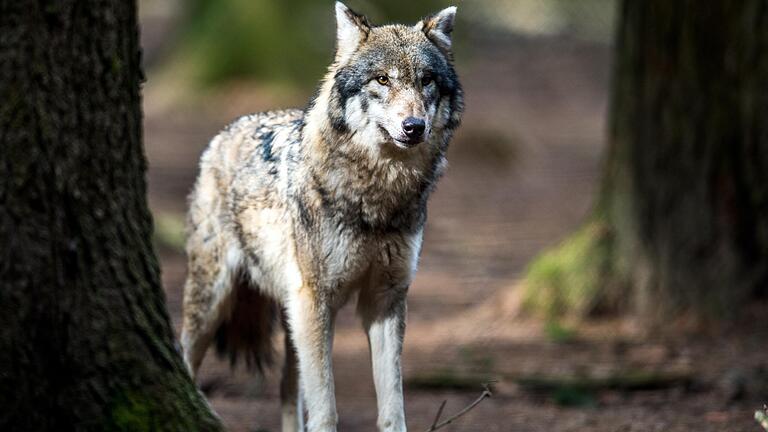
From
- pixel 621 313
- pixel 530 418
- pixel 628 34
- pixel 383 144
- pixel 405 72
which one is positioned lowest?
pixel 530 418

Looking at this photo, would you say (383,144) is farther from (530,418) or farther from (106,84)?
(530,418)

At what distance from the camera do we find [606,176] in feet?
27.5

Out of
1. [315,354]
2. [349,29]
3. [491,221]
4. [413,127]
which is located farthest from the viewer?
[491,221]

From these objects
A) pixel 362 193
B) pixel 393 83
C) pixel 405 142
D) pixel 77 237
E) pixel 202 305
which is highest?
pixel 393 83

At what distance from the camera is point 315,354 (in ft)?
16.3

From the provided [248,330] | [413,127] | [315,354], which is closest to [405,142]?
[413,127]

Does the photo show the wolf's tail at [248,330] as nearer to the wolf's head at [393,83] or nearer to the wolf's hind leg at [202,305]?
the wolf's hind leg at [202,305]

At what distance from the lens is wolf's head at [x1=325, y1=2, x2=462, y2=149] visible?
4.73 m

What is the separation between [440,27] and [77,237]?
2206 millimetres

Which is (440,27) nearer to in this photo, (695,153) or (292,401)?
(292,401)

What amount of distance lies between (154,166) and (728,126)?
28.4 feet

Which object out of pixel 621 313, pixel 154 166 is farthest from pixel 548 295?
pixel 154 166

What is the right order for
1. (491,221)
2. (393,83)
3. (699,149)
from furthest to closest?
1. (491,221)
2. (699,149)
3. (393,83)

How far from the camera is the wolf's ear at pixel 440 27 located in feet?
16.9
